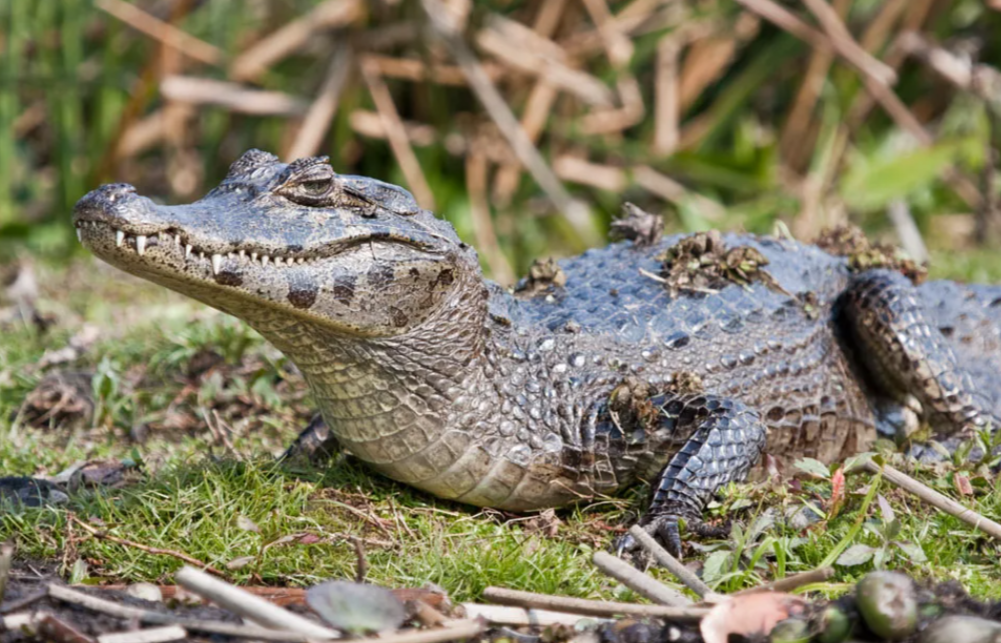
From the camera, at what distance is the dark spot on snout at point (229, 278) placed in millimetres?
3418

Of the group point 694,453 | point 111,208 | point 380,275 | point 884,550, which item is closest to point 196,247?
point 111,208

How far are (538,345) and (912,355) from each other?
1.61 m

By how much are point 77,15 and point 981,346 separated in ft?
21.6

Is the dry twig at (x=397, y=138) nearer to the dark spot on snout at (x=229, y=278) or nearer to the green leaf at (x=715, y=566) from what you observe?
the dark spot on snout at (x=229, y=278)

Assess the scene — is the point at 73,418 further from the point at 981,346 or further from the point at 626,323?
the point at 981,346

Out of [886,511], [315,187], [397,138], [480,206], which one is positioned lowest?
[480,206]

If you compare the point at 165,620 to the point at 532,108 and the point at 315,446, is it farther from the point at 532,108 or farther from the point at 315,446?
the point at 532,108

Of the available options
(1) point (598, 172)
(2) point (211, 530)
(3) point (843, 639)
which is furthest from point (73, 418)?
(1) point (598, 172)

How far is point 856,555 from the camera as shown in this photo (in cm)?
334

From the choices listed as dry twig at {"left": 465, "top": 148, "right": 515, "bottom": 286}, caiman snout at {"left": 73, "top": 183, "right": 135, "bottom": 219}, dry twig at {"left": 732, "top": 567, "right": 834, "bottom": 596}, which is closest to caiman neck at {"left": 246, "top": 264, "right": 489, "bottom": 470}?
caiman snout at {"left": 73, "top": 183, "right": 135, "bottom": 219}

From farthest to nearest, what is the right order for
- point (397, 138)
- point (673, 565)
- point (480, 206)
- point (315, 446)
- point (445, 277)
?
1. point (480, 206)
2. point (397, 138)
3. point (315, 446)
4. point (445, 277)
5. point (673, 565)

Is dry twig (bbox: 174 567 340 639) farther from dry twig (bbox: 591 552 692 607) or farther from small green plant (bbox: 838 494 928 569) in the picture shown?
small green plant (bbox: 838 494 928 569)

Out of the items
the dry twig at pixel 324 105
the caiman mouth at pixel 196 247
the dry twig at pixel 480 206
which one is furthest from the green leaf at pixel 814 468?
the dry twig at pixel 324 105

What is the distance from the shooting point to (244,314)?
11.8ft
